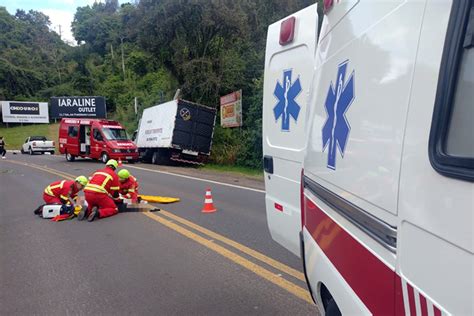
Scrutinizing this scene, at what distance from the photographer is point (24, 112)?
63.0m

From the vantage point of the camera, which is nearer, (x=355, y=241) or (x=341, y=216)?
(x=355, y=241)

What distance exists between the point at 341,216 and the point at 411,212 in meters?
0.75

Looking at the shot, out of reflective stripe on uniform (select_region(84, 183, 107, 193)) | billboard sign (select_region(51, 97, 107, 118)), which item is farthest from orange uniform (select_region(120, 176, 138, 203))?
billboard sign (select_region(51, 97, 107, 118))

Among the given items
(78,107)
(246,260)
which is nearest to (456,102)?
(246,260)

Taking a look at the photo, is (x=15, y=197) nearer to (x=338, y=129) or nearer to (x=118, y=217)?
(x=118, y=217)

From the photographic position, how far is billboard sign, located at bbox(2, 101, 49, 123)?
61844 millimetres

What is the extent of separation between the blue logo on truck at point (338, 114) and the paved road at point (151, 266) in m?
2.02

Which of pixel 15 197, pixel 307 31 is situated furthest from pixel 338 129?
pixel 15 197

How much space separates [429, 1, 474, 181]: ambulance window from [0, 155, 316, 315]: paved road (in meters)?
2.88

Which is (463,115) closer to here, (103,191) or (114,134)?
(103,191)

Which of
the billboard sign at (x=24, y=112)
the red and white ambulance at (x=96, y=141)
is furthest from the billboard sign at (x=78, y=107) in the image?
the red and white ambulance at (x=96, y=141)

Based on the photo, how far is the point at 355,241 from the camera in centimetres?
187

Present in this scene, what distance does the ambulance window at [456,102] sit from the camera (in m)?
1.14

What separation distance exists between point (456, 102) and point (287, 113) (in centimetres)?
241
